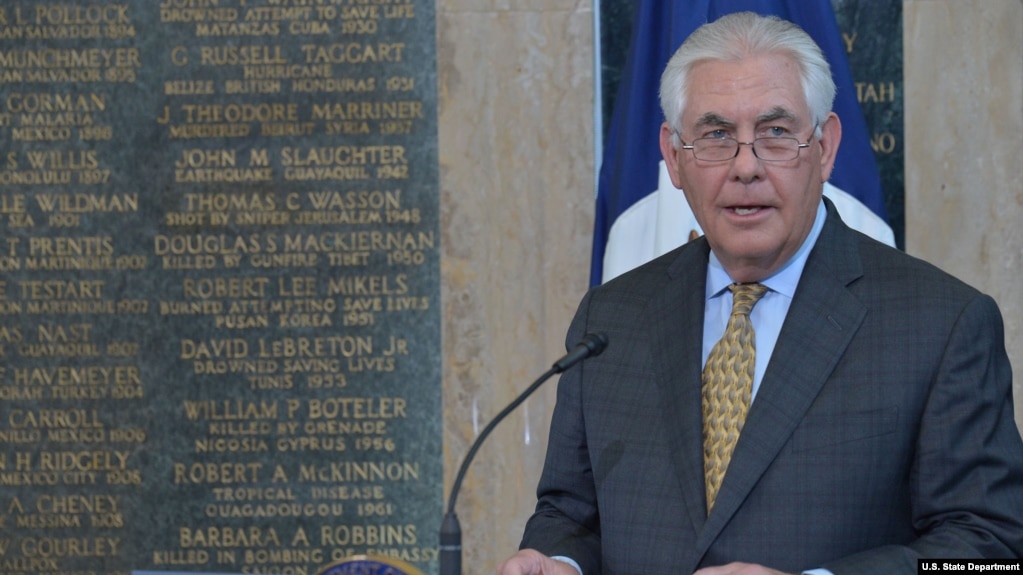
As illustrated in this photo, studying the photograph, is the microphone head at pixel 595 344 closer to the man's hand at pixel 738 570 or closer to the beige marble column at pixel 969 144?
the man's hand at pixel 738 570

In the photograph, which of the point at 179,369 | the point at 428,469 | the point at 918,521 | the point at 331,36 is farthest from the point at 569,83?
the point at 918,521

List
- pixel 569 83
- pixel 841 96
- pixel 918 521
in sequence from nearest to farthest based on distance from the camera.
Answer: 1. pixel 918 521
2. pixel 841 96
3. pixel 569 83

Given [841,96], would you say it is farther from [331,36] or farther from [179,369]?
[179,369]

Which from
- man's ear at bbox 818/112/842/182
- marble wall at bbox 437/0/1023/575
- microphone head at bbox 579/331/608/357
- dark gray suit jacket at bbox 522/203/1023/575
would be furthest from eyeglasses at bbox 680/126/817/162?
marble wall at bbox 437/0/1023/575

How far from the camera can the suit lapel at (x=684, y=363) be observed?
1.86m

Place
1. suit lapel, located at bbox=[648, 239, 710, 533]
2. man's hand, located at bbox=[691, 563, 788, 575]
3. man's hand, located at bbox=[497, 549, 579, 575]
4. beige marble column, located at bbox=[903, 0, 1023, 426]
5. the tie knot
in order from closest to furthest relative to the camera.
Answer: man's hand, located at bbox=[691, 563, 788, 575] < man's hand, located at bbox=[497, 549, 579, 575] < suit lapel, located at bbox=[648, 239, 710, 533] < the tie knot < beige marble column, located at bbox=[903, 0, 1023, 426]

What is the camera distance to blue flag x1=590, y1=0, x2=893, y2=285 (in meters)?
3.22

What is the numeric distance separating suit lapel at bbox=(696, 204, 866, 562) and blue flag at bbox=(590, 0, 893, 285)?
52.5 inches

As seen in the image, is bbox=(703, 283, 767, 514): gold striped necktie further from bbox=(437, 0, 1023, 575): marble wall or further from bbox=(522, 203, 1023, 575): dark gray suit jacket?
bbox=(437, 0, 1023, 575): marble wall

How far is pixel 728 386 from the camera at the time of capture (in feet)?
6.26

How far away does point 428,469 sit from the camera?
366 centimetres

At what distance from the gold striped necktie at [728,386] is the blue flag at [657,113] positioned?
128 centimetres

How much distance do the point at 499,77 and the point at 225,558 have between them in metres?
1.71

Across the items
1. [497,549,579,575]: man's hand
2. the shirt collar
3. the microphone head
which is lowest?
[497,549,579,575]: man's hand
